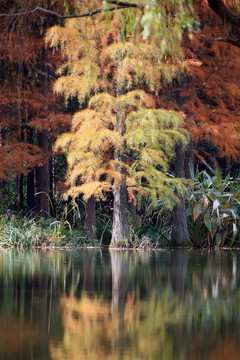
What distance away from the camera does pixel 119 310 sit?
725 cm

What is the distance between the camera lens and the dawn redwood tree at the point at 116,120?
16781 mm

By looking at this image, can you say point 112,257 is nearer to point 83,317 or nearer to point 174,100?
point 174,100

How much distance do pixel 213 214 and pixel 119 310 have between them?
11434mm

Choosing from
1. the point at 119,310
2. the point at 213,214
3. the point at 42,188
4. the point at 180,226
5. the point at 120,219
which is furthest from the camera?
the point at 42,188

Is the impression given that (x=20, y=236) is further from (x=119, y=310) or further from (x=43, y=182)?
(x=119, y=310)

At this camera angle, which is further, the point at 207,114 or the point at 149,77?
the point at 207,114

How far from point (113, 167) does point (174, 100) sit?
2945 mm

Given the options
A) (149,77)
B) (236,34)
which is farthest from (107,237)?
(236,34)

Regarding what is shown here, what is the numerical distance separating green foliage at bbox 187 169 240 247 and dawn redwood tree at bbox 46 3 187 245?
1.12 m

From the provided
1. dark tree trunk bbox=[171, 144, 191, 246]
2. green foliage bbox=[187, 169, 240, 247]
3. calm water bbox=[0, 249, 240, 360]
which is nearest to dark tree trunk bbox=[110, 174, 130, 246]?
dark tree trunk bbox=[171, 144, 191, 246]

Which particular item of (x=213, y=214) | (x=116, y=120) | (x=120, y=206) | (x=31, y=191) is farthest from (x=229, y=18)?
(x=31, y=191)

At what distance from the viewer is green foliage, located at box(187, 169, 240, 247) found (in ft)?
59.5

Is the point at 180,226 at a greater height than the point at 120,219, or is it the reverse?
the point at 120,219

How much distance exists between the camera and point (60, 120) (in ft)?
62.0
